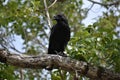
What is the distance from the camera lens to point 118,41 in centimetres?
409

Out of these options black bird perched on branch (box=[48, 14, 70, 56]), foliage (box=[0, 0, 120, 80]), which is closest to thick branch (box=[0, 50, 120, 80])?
foliage (box=[0, 0, 120, 80])

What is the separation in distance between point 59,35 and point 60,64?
1.45 m

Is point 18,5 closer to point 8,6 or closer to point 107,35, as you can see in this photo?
point 8,6

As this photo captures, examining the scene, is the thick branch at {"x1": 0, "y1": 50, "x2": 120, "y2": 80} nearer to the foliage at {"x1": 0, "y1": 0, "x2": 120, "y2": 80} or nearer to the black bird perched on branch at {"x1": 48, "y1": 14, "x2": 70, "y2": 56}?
the foliage at {"x1": 0, "y1": 0, "x2": 120, "y2": 80}

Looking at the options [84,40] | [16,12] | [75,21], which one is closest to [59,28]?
[16,12]

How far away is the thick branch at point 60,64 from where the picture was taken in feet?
13.3

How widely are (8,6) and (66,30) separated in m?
1.27

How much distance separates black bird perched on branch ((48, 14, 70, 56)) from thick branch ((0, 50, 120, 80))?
1.25 metres

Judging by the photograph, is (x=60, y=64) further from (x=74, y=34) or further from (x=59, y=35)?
(x=74, y=34)

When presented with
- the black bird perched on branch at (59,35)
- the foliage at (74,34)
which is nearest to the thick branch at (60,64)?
the foliage at (74,34)

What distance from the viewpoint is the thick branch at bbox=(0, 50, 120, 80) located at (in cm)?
406

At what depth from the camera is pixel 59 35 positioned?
18.0 ft

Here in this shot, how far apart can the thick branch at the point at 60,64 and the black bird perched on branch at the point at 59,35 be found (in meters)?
1.25

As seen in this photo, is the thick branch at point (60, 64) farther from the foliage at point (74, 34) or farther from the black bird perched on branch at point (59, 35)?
the black bird perched on branch at point (59, 35)
